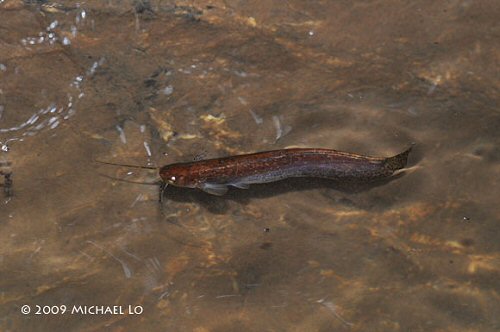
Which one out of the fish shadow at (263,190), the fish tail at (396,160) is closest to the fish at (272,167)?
the fish tail at (396,160)

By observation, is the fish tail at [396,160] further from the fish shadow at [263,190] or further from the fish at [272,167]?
the fish shadow at [263,190]

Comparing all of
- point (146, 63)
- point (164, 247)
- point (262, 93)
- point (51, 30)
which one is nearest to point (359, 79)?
point (262, 93)

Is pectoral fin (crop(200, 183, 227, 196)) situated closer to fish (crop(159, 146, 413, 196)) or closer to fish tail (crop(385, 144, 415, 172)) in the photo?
fish (crop(159, 146, 413, 196))

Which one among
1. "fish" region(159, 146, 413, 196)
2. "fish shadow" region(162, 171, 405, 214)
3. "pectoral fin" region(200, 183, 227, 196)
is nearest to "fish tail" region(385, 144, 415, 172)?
"fish" region(159, 146, 413, 196)

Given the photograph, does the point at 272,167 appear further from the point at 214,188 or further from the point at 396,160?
the point at 396,160

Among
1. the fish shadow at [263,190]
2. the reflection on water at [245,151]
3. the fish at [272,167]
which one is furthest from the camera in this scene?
the fish shadow at [263,190]

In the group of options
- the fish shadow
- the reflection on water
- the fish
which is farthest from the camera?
the fish shadow

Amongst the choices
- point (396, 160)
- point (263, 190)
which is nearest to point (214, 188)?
point (263, 190)
